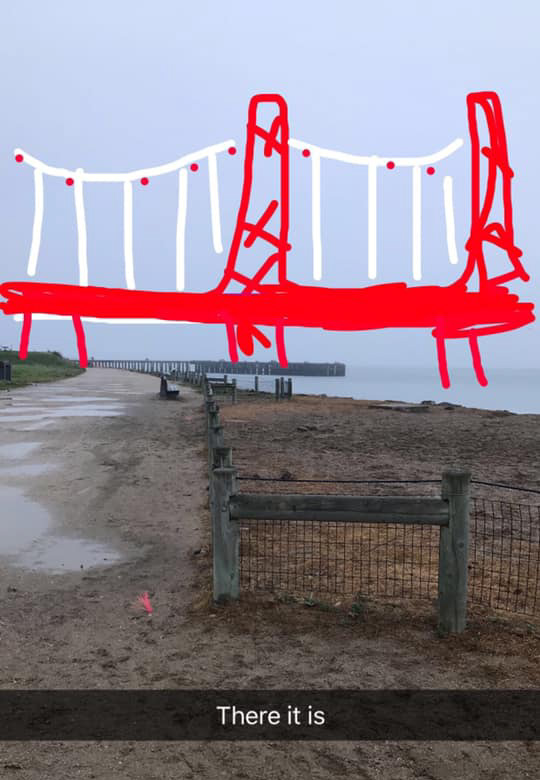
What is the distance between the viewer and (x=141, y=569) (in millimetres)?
6977

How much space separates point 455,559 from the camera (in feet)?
17.2

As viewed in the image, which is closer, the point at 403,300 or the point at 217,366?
the point at 403,300

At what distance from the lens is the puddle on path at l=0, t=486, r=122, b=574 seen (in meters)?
7.11

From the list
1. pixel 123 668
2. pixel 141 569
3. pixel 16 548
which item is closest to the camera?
pixel 123 668

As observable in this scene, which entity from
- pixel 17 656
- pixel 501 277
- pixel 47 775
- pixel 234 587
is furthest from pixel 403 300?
pixel 47 775

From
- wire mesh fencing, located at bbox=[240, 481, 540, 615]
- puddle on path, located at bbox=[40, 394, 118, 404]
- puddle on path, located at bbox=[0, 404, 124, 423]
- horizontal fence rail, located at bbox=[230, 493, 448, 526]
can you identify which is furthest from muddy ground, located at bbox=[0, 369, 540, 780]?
puddle on path, located at bbox=[40, 394, 118, 404]

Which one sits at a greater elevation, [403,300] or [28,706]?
[403,300]

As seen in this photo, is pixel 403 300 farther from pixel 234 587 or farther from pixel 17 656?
pixel 17 656

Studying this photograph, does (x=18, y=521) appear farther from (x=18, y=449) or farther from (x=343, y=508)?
(x=18, y=449)

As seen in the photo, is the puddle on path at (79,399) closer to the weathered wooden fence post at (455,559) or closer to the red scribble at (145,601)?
the red scribble at (145,601)

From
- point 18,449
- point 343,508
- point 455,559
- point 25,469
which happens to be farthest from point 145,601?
point 18,449

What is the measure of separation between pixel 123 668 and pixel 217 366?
592 ft
